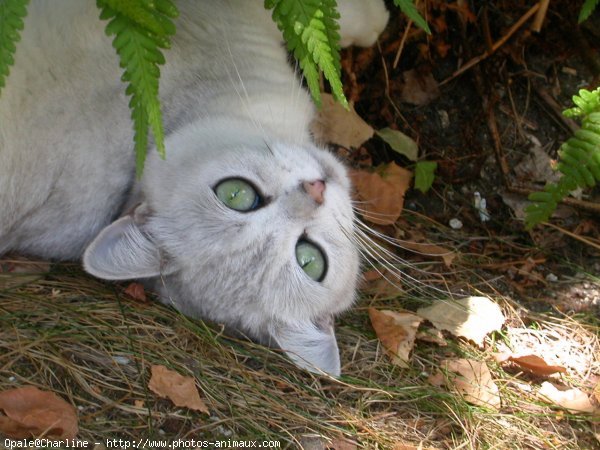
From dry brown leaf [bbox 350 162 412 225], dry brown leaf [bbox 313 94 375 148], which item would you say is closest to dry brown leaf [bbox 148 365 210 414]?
dry brown leaf [bbox 350 162 412 225]

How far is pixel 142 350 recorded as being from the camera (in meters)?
2.68

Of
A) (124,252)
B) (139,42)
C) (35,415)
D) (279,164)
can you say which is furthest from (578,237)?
(35,415)

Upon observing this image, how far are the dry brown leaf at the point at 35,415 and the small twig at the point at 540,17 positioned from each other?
9.70ft

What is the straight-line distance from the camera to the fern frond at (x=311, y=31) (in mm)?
2199

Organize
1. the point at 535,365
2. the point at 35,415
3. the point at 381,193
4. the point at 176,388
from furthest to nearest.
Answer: the point at 381,193
the point at 535,365
the point at 176,388
the point at 35,415

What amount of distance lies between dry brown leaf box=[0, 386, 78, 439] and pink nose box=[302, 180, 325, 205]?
1.15 m

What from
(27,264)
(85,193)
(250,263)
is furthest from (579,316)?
(27,264)

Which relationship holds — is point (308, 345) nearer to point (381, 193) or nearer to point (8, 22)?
point (381, 193)

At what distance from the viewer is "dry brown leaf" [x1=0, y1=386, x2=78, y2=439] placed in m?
2.28

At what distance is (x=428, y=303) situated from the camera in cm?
326

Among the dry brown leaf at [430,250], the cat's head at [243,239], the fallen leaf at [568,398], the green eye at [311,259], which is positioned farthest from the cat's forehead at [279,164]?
the fallen leaf at [568,398]

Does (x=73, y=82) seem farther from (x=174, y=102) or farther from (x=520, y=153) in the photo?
(x=520, y=153)

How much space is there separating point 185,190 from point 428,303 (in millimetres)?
1313

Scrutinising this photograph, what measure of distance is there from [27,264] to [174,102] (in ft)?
3.05
